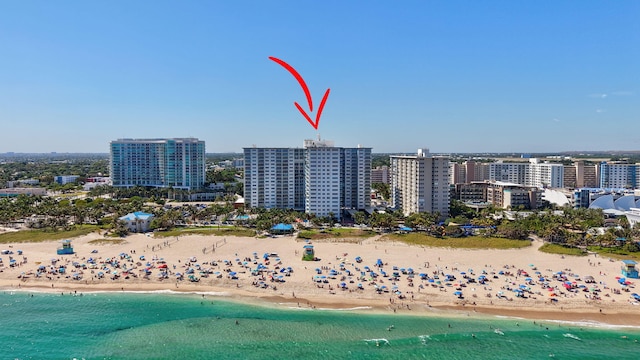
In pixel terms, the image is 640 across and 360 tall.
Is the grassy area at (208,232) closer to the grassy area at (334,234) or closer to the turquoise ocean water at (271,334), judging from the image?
the grassy area at (334,234)

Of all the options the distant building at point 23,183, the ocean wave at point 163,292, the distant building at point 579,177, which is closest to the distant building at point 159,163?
the distant building at point 23,183

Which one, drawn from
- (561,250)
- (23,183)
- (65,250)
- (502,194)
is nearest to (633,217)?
(561,250)

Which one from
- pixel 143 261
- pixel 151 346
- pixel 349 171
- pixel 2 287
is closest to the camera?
pixel 151 346

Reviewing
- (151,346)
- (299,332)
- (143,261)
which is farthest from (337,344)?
(143,261)

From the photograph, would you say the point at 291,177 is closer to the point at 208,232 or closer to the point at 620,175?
the point at 208,232

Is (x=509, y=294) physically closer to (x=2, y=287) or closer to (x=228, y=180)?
(x=2, y=287)

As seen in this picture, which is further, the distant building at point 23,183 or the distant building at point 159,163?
the distant building at point 23,183

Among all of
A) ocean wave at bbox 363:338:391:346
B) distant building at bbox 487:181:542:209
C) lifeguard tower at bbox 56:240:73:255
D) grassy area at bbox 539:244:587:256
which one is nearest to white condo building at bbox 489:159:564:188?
distant building at bbox 487:181:542:209
